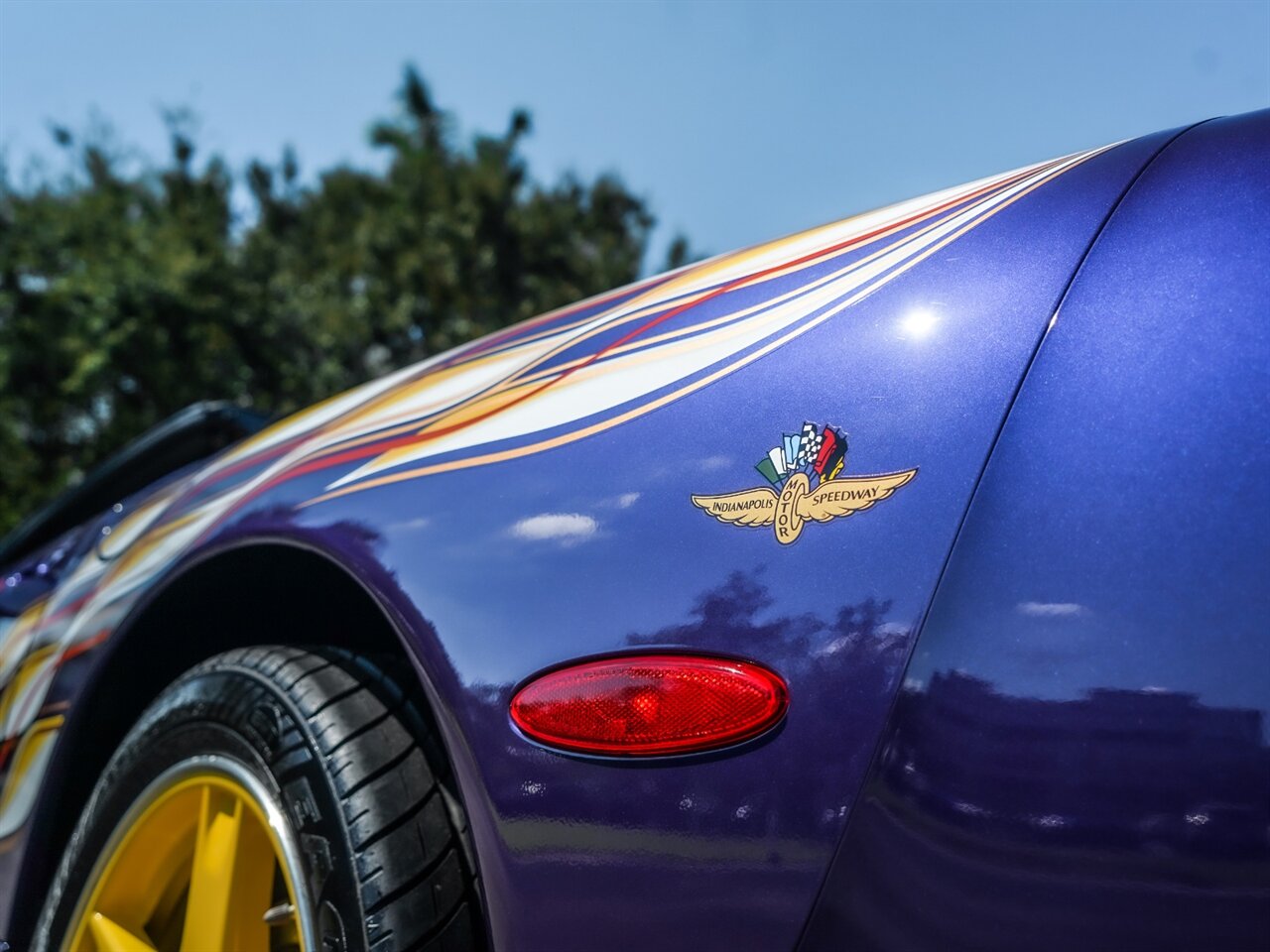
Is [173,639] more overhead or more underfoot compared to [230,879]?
more overhead

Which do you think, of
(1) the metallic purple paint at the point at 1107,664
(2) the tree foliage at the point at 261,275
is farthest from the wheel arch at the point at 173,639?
(2) the tree foliage at the point at 261,275

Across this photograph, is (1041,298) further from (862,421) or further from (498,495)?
(498,495)

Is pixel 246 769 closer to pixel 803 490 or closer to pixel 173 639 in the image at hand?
pixel 173 639

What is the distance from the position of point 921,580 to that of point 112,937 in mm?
1224

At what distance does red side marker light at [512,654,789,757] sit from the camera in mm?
1010

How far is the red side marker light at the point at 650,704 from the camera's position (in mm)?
1010

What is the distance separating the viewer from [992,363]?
3.34 ft

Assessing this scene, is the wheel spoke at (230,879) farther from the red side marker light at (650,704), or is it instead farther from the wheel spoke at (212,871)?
the red side marker light at (650,704)

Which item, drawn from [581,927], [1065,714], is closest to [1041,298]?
[1065,714]

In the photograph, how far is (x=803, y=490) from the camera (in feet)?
3.44

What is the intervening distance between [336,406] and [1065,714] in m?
1.51

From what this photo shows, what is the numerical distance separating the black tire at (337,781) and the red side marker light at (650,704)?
0.24m

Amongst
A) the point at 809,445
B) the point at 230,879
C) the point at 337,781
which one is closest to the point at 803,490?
the point at 809,445

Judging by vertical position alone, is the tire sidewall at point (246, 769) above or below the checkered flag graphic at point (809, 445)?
below
